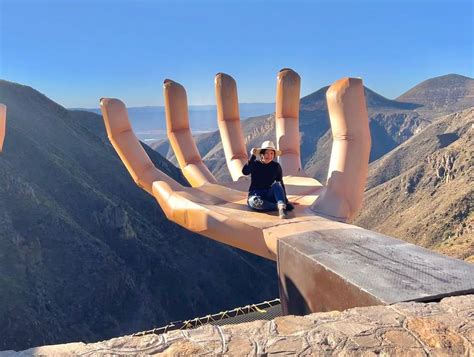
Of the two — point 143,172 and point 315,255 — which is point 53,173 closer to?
point 143,172

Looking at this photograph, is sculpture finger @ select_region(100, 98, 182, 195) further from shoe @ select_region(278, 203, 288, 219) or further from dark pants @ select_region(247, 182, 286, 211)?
shoe @ select_region(278, 203, 288, 219)

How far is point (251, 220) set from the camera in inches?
247

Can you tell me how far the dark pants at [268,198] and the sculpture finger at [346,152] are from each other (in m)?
0.53

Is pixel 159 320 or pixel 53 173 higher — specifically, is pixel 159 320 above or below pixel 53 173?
below

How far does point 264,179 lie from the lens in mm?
6988

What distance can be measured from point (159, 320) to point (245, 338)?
2964cm

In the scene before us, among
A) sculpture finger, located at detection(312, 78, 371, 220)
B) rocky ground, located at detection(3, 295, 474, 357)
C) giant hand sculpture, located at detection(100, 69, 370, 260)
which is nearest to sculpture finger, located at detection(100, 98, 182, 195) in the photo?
giant hand sculpture, located at detection(100, 69, 370, 260)

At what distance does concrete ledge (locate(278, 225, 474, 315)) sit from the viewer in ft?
11.6

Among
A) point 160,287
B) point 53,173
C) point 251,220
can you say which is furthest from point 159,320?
point 251,220

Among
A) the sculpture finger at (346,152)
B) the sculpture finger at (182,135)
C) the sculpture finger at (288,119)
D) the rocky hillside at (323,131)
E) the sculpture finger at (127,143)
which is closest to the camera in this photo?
the sculpture finger at (346,152)

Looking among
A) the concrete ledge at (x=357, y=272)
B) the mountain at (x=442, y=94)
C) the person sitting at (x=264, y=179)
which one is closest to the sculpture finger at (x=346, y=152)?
the person sitting at (x=264, y=179)

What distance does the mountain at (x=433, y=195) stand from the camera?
1557 inches

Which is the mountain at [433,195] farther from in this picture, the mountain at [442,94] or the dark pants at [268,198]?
the mountain at [442,94]

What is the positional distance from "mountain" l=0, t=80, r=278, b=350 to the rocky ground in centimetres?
2115
